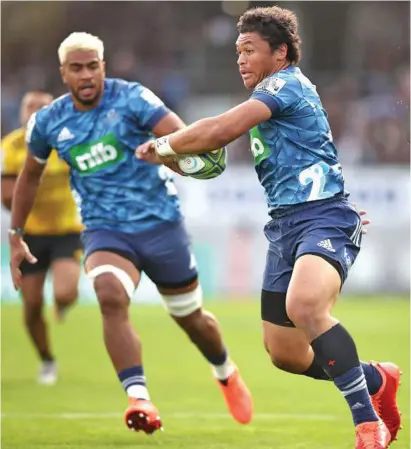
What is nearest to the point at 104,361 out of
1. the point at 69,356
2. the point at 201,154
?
the point at 69,356

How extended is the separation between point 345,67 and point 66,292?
11.7 meters

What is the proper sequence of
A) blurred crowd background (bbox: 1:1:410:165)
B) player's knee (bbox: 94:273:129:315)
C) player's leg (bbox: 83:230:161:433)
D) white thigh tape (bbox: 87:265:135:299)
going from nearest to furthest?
player's leg (bbox: 83:230:161:433), player's knee (bbox: 94:273:129:315), white thigh tape (bbox: 87:265:135:299), blurred crowd background (bbox: 1:1:410:165)

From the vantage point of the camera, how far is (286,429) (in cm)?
746

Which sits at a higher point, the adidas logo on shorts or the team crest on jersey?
the team crest on jersey

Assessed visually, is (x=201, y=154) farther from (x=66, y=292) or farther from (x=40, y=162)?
(x=66, y=292)

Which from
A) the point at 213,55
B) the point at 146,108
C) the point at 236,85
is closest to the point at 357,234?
the point at 146,108

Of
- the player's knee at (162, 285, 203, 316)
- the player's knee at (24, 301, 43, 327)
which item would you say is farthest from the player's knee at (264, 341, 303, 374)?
the player's knee at (24, 301, 43, 327)

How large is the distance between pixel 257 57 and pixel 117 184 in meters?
1.98

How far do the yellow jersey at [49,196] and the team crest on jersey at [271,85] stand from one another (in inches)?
197

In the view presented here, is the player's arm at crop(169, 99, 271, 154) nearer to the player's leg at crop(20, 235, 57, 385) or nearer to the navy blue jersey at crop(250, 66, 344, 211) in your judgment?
the navy blue jersey at crop(250, 66, 344, 211)

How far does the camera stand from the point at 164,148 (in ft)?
19.4

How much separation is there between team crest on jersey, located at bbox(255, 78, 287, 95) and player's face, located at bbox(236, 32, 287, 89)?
184mm

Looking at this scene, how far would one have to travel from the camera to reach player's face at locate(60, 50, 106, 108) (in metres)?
7.66

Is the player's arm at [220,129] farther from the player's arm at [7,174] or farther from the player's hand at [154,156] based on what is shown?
the player's arm at [7,174]
